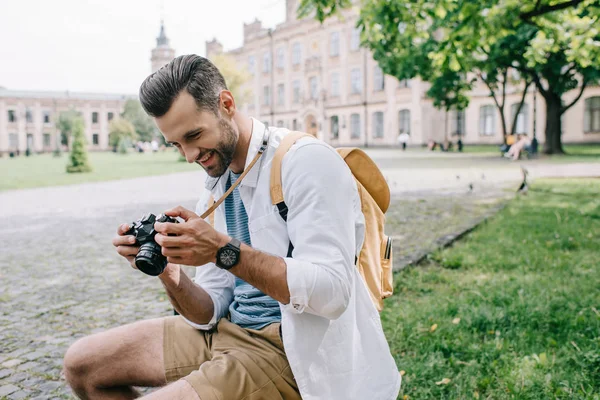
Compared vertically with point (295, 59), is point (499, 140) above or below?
below

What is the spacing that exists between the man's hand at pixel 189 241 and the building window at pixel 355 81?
5160cm

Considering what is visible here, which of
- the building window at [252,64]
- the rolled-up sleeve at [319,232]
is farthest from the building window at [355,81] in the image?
the rolled-up sleeve at [319,232]

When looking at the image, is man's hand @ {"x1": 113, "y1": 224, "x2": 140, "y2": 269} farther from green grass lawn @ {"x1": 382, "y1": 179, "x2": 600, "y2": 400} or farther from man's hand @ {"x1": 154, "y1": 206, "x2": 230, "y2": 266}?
green grass lawn @ {"x1": 382, "y1": 179, "x2": 600, "y2": 400}

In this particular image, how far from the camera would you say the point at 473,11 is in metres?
7.93

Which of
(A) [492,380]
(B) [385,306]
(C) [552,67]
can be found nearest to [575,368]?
(A) [492,380]

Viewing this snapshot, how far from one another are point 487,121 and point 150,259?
45.7 m

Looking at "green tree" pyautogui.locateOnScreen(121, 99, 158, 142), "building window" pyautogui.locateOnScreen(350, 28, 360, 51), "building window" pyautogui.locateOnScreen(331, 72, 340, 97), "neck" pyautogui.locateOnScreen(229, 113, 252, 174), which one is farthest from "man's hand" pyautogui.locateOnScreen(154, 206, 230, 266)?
"green tree" pyautogui.locateOnScreen(121, 99, 158, 142)

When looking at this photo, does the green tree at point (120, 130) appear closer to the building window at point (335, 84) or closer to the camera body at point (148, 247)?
the building window at point (335, 84)

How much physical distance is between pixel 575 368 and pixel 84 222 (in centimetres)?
915

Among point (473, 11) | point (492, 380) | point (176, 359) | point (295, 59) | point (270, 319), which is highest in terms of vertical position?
point (295, 59)

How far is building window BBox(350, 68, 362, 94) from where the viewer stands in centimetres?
5191

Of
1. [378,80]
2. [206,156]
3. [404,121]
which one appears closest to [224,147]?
[206,156]

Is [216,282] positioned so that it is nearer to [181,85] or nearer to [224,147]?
[224,147]

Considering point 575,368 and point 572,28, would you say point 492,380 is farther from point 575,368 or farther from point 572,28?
point 572,28
